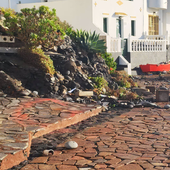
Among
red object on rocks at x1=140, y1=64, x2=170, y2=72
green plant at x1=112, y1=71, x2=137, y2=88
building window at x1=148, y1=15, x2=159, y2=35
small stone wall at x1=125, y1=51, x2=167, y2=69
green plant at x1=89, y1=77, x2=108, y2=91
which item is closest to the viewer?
green plant at x1=89, y1=77, x2=108, y2=91

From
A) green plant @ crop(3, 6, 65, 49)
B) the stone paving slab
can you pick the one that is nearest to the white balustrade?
green plant @ crop(3, 6, 65, 49)

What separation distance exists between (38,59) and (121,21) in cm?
1647

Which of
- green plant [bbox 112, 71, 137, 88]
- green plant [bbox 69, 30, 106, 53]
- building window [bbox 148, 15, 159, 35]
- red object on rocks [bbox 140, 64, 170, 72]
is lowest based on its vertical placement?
green plant [bbox 112, 71, 137, 88]

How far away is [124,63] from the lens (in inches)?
829

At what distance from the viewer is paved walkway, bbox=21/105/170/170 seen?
19.3ft

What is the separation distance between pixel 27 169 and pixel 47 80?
6.76 m

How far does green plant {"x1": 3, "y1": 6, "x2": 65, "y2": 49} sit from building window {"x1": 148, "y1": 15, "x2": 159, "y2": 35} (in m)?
18.9

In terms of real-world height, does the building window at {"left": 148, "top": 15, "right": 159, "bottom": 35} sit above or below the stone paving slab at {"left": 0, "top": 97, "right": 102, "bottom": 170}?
above

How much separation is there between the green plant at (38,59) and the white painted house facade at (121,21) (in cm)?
873

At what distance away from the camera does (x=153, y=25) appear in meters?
31.8

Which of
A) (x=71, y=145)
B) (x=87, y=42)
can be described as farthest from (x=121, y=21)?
(x=71, y=145)

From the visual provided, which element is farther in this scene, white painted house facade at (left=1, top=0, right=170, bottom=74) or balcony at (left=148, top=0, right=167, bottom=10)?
balcony at (left=148, top=0, right=167, bottom=10)

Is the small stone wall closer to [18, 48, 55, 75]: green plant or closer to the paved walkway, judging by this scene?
[18, 48, 55, 75]: green plant

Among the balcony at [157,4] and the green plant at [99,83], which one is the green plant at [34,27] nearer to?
the green plant at [99,83]
